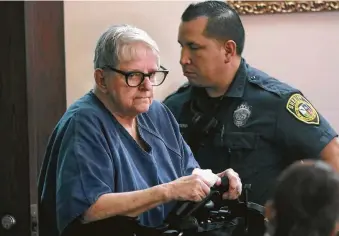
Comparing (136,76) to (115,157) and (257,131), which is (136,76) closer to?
(115,157)

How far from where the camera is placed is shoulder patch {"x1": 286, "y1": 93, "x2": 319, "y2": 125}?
1.97 metres

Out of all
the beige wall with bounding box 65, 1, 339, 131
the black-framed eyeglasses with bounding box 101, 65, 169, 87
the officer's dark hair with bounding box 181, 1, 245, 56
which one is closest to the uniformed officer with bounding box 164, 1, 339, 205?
the officer's dark hair with bounding box 181, 1, 245, 56

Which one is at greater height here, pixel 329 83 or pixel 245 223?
pixel 329 83

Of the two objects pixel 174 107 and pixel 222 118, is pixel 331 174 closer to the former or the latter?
pixel 222 118

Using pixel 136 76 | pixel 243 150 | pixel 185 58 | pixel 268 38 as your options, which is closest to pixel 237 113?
pixel 243 150

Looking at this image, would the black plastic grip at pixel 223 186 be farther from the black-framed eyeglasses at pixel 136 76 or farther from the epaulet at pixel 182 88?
the epaulet at pixel 182 88

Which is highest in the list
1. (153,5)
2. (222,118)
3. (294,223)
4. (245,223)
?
(153,5)

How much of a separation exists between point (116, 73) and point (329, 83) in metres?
0.99

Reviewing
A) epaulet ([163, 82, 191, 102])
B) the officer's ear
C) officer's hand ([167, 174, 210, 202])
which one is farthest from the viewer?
epaulet ([163, 82, 191, 102])

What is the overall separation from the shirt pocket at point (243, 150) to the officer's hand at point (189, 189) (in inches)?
21.5

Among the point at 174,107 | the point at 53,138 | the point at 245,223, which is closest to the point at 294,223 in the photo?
the point at 245,223

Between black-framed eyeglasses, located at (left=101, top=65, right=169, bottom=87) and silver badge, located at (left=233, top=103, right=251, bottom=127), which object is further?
silver badge, located at (left=233, top=103, right=251, bottom=127)

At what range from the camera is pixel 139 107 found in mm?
1631

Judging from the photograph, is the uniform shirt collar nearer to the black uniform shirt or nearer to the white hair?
the black uniform shirt
